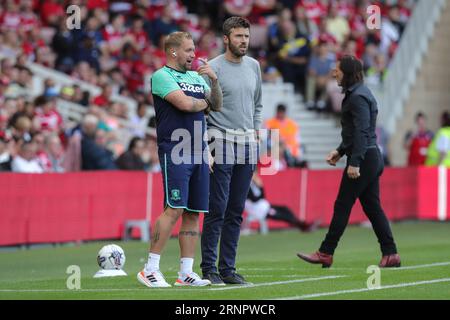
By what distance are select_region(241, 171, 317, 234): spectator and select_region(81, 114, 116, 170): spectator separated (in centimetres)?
278

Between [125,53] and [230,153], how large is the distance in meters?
14.8

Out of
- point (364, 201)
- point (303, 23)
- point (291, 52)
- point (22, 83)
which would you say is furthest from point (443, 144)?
point (364, 201)

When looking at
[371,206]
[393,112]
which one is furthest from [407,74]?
[371,206]

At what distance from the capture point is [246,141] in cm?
1223

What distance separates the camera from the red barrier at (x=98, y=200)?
1869 cm

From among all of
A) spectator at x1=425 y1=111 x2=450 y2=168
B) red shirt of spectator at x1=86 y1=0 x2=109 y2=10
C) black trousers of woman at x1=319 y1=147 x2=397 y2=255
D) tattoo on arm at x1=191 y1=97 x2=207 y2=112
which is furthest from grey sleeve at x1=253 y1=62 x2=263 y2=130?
red shirt of spectator at x1=86 y1=0 x2=109 y2=10

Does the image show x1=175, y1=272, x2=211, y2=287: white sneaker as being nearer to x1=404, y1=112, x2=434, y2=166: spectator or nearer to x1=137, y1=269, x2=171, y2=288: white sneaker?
x1=137, y1=269, x2=171, y2=288: white sneaker

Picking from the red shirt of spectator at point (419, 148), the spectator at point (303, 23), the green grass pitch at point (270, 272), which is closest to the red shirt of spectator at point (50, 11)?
the spectator at point (303, 23)

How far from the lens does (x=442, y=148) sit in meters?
26.4

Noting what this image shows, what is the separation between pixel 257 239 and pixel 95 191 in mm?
2969

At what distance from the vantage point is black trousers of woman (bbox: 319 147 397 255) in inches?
550

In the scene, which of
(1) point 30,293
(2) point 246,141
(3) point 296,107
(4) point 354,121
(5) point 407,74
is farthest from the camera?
(5) point 407,74

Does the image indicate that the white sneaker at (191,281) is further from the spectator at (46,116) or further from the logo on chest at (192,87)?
the spectator at (46,116)

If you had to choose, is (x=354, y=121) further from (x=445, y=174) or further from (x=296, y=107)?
(x=296, y=107)
